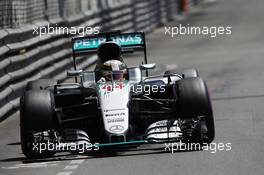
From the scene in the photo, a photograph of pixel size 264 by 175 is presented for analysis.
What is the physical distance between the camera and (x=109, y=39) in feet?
42.7

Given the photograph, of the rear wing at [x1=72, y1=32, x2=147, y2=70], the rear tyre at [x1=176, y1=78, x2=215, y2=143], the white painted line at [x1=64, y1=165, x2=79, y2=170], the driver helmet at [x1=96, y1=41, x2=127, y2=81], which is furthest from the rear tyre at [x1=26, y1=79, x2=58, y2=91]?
the white painted line at [x1=64, y1=165, x2=79, y2=170]

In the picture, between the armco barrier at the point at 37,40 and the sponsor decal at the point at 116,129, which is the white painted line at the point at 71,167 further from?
the armco barrier at the point at 37,40

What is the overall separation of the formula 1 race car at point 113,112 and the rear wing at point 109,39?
448 millimetres

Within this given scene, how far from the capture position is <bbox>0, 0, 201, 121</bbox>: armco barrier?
16.7 m

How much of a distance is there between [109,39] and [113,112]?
2078 millimetres

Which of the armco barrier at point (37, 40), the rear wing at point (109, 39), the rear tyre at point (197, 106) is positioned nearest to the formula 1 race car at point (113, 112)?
the rear tyre at point (197, 106)

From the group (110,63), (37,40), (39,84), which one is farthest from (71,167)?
(37,40)

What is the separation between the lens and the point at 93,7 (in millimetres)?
28438

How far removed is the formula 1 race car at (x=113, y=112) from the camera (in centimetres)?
1106

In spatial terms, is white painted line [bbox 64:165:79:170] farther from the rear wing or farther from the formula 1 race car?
the rear wing

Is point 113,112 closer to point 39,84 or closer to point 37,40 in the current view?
point 39,84

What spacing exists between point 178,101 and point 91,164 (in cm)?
153

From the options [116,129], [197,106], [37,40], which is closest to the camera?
[116,129]

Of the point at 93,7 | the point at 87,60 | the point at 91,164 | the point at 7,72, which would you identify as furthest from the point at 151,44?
the point at 91,164
